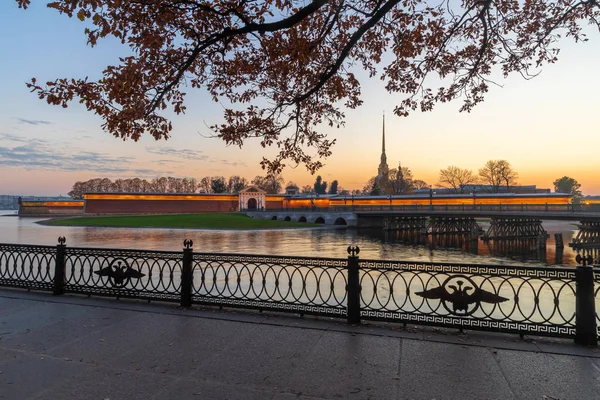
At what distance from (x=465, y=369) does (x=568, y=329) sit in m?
2.32

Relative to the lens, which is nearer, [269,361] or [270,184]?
[269,361]

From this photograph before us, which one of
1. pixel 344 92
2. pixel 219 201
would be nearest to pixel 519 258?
pixel 344 92

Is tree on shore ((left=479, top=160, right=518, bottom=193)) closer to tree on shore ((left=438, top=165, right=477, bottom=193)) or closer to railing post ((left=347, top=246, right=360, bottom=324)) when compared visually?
tree on shore ((left=438, top=165, right=477, bottom=193))

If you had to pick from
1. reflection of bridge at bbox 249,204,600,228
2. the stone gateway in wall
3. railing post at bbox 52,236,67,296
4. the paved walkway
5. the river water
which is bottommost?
the river water

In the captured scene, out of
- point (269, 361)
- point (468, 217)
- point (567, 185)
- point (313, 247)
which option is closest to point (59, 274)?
point (269, 361)

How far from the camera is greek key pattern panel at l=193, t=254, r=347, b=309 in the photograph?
22.2 feet

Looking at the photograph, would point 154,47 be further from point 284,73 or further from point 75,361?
point 75,361

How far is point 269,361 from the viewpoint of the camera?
4.58m

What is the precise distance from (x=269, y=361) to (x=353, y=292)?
2.21 m

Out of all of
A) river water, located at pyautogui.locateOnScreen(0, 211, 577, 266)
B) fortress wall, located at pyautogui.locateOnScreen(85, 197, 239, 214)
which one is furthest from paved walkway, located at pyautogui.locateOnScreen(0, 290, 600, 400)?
fortress wall, located at pyautogui.locateOnScreen(85, 197, 239, 214)

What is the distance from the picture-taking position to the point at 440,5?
7.46 meters

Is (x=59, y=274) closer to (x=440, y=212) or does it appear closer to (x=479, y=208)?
(x=440, y=212)

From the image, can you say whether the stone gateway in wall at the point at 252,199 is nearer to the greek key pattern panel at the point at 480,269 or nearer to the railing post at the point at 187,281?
the railing post at the point at 187,281

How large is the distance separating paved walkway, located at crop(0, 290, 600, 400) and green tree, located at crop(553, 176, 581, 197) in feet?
507
